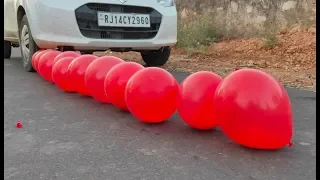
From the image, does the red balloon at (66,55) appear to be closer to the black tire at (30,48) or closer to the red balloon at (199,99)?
the black tire at (30,48)

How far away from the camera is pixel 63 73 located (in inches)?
145

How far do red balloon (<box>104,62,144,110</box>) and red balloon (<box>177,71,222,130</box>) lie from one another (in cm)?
54

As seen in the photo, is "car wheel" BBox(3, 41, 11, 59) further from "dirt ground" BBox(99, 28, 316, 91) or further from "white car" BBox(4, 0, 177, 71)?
"dirt ground" BBox(99, 28, 316, 91)

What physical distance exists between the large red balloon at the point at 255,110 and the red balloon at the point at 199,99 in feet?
0.74

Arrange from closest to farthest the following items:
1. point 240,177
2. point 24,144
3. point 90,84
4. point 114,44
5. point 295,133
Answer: point 240,177, point 24,144, point 295,133, point 90,84, point 114,44

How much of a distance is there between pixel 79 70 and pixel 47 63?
2.90 ft

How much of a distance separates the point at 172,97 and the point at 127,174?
87cm

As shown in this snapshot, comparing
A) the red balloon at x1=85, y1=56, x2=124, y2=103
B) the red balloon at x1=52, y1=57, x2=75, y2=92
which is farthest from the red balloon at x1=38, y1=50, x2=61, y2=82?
the red balloon at x1=85, y1=56, x2=124, y2=103

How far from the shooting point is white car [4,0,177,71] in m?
2.65

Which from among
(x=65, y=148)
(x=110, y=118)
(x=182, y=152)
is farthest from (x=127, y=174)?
(x=110, y=118)

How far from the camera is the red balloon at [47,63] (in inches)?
166

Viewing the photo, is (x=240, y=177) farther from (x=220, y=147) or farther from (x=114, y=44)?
(x=114, y=44)

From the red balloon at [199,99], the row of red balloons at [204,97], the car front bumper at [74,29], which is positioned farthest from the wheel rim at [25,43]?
the red balloon at [199,99]

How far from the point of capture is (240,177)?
1759mm
